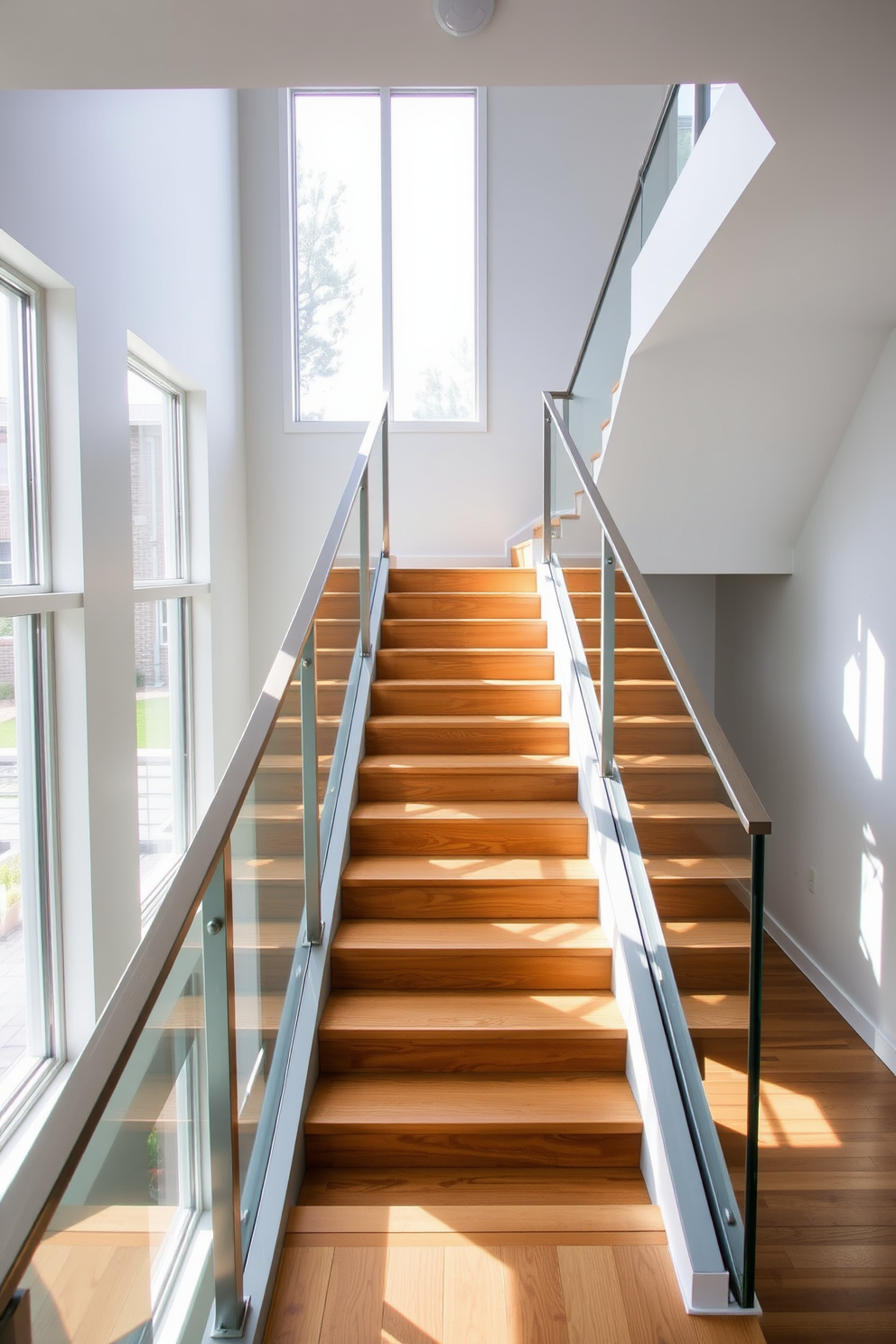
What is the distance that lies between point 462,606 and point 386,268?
345 cm

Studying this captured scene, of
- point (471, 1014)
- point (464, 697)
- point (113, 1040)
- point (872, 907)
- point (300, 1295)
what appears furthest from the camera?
point (872, 907)

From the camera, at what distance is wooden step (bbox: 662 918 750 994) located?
1.79 meters

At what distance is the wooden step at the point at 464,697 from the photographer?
12.1 feet

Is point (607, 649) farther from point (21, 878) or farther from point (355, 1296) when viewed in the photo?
point (21, 878)

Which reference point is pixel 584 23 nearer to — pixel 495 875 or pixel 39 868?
pixel 495 875

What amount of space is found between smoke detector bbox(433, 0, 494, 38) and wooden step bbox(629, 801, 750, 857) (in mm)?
1825

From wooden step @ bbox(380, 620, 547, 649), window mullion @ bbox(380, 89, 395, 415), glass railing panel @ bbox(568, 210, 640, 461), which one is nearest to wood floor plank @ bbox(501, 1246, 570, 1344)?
wooden step @ bbox(380, 620, 547, 649)

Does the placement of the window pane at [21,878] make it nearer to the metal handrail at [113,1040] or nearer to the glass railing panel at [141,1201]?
the metal handrail at [113,1040]

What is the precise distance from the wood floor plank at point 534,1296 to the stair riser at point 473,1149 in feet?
1.08

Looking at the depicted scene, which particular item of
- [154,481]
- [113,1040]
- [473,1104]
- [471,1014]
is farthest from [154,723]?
[113,1040]

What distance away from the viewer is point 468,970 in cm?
259

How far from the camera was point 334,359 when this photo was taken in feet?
22.0

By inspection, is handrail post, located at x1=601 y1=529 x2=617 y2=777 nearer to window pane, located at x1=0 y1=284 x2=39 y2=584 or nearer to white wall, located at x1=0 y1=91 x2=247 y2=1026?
white wall, located at x1=0 y1=91 x2=247 y2=1026

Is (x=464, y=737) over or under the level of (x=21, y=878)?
over
